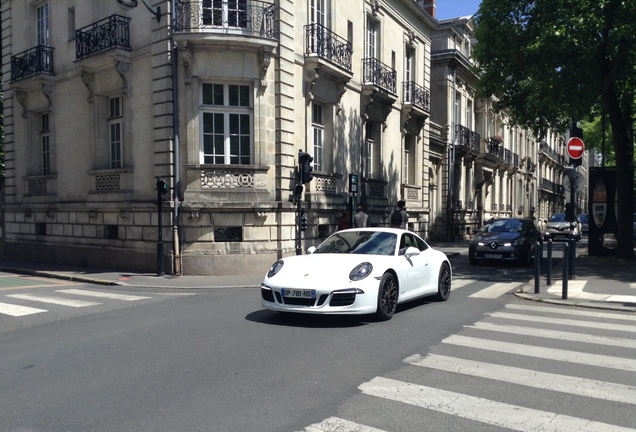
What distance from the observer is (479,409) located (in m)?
4.71

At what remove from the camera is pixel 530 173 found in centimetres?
5238

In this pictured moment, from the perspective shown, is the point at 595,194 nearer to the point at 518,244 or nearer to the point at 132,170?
the point at 518,244

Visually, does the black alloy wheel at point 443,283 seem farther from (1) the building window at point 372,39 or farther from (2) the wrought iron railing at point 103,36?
(1) the building window at point 372,39

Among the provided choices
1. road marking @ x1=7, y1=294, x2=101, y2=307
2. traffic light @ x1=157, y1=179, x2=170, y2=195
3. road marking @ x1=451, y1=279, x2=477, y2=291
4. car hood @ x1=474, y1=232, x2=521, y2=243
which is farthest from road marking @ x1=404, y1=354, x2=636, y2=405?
car hood @ x1=474, y1=232, x2=521, y2=243

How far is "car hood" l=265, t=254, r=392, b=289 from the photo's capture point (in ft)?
26.0

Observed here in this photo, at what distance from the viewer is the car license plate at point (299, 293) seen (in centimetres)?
779

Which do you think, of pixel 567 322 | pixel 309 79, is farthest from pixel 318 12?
pixel 567 322

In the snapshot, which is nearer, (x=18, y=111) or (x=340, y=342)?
(x=340, y=342)

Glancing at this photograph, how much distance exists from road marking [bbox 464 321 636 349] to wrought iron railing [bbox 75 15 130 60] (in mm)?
13423

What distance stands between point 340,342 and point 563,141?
67.1m

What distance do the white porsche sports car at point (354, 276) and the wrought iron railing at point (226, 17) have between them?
8.56 m

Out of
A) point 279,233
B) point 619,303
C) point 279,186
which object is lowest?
point 619,303

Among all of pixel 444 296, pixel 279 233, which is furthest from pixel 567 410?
pixel 279 233

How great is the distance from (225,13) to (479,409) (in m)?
13.9
